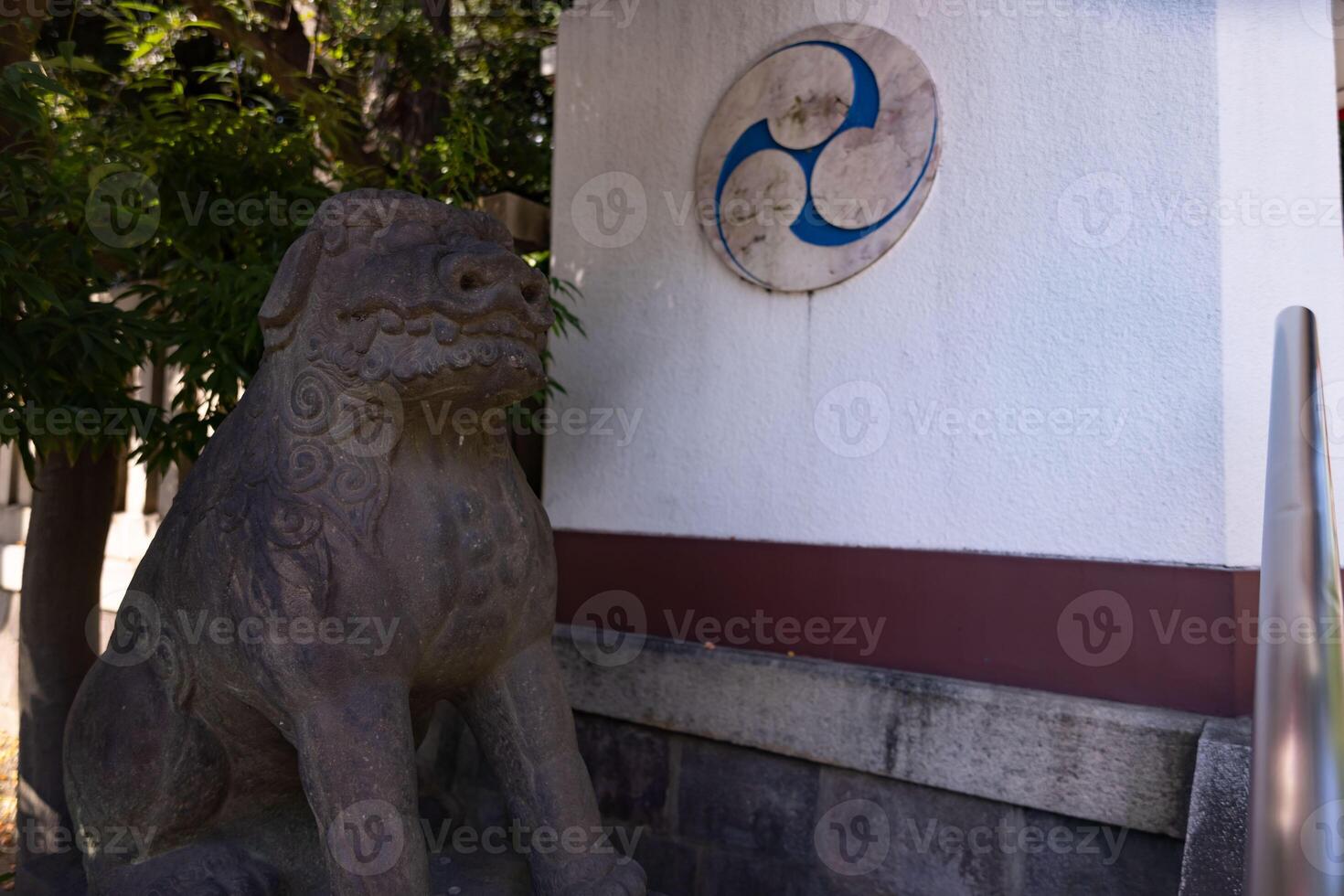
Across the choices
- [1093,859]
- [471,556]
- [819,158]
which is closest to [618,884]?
[471,556]

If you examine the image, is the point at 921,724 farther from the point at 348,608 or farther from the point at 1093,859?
the point at 348,608

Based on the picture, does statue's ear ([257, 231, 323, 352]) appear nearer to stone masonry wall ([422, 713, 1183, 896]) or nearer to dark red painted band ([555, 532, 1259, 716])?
stone masonry wall ([422, 713, 1183, 896])

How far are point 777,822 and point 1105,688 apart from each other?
97 centimetres

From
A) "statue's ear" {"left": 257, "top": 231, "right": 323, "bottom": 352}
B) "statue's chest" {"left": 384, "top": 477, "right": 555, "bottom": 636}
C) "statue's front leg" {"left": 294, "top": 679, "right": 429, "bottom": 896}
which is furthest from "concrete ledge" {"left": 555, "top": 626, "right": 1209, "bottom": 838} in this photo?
"statue's ear" {"left": 257, "top": 231, "right": 323, "bottom": 352}

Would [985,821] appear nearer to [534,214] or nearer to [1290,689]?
[1290,689]

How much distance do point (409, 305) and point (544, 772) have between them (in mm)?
903

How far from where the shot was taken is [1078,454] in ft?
8.20

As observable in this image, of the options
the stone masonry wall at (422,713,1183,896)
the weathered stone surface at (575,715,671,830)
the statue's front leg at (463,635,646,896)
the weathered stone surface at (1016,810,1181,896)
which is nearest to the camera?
the statue's front leg at (463,635,646,896)

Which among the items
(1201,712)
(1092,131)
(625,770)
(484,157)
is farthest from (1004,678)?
(484,157)

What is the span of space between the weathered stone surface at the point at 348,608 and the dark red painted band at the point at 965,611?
111cm

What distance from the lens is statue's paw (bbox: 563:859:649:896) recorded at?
5.96 ft

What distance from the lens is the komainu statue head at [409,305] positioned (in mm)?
1686

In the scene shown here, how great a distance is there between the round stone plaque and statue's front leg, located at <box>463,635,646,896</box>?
1.55 m

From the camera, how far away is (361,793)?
1.65 m
